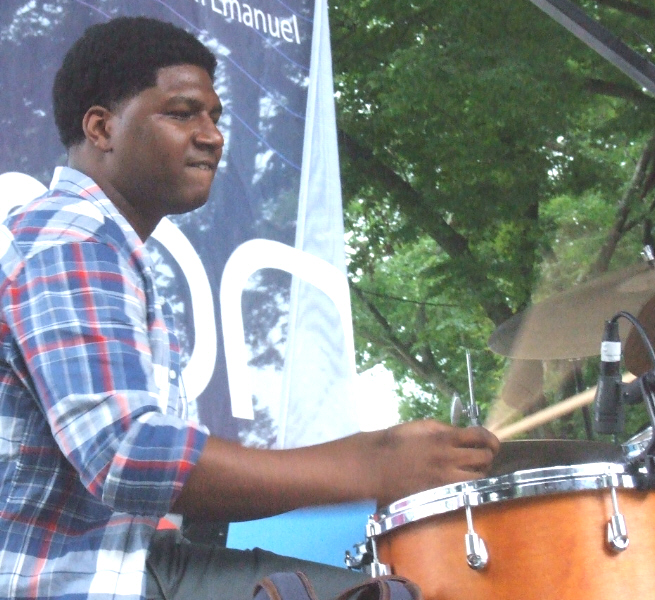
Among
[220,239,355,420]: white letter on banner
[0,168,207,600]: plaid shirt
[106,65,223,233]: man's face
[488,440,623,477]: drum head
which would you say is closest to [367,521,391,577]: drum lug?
[0,168,207,600]: plaid shirt

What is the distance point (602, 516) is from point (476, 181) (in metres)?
6.08

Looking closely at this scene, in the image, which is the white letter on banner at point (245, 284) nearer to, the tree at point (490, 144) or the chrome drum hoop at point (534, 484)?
the chrome drum hoop at point (534, 484)

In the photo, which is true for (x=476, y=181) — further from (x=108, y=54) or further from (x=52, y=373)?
(x=52, y=373)

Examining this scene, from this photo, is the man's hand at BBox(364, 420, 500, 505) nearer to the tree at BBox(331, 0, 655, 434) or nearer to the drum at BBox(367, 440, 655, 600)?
the drum at BBox(367, 440, 655, 600)

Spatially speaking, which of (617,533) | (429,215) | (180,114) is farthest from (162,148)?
(429,215)

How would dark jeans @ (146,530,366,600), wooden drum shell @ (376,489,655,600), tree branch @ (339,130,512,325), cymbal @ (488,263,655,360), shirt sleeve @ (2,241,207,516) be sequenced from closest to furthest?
shirt sleeve @ (2,241,207,516)
dark jeans @ (146,530,366,600)
wooden drum shell @ (376,489,655,600)
cymbal @ (488,263,655,360)
tree branch @ (339,130,512,325)

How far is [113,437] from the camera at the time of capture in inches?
50.9

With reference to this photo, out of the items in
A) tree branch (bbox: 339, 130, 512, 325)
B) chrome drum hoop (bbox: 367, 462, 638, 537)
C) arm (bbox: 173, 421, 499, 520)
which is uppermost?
tree branch (bbox: 339, 130, 512, 325)

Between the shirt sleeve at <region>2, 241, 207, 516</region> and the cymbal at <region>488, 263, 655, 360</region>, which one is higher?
the cymbal at <region>488, 263, 655, 360</region>

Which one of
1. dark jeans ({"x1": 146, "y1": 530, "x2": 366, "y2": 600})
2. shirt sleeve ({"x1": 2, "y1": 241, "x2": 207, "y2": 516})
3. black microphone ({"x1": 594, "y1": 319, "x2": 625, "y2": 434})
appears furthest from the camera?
black microphone ({"x1": 594, "y1": 319, "x2": 625, "y2": 434})

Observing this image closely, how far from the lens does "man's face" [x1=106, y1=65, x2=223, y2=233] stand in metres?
1.71

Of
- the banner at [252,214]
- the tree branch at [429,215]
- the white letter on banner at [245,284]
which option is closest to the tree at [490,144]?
the tree branch at [429,215]

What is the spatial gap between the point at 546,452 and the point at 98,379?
7.41 ft

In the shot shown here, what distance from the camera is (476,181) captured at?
25.8ft
